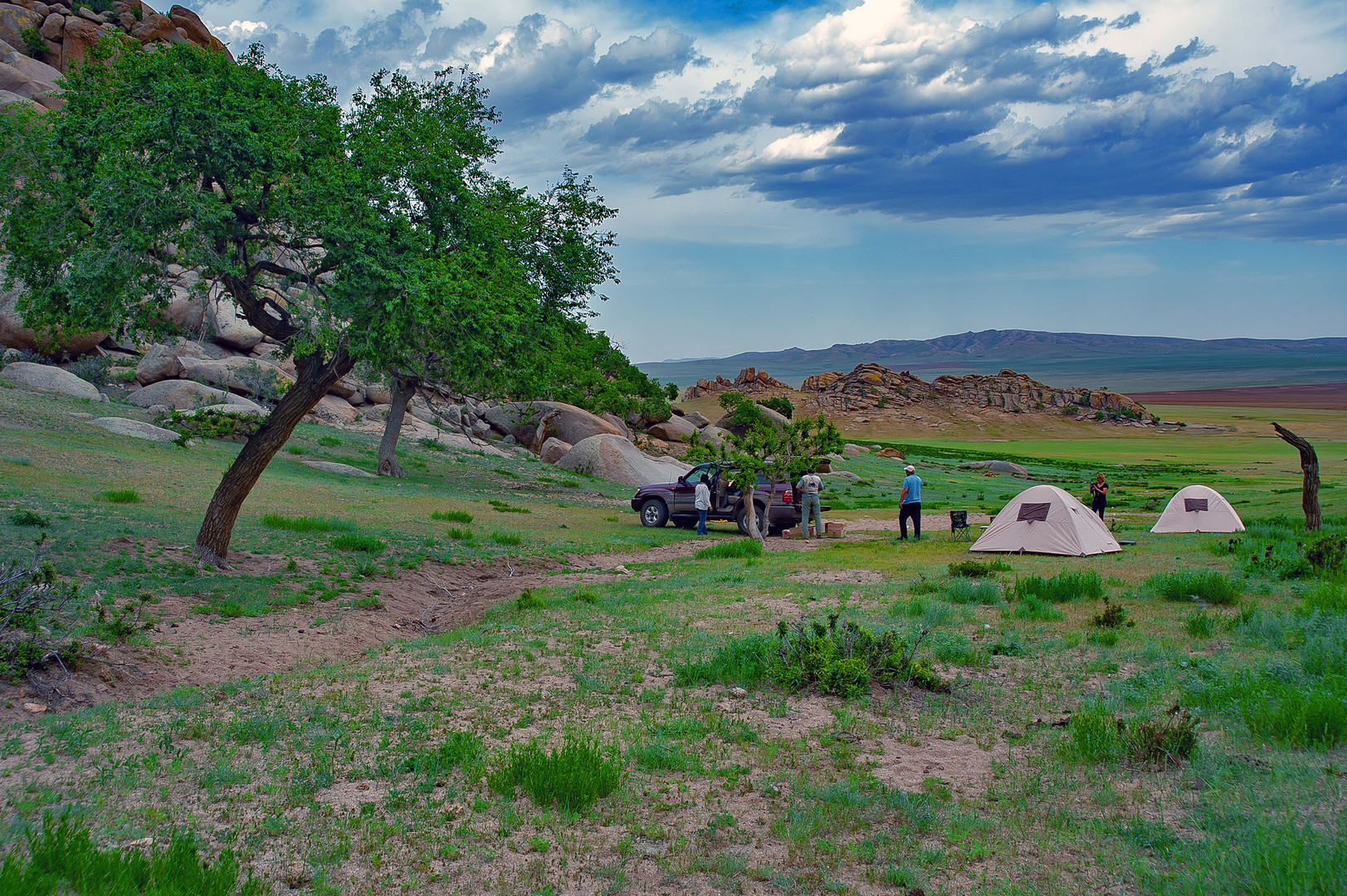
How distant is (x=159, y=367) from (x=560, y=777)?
37.5 metres

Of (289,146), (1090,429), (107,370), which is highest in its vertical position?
(289,146)

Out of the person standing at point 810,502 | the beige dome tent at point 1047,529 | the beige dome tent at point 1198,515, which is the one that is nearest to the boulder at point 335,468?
the person standing at point 810,502

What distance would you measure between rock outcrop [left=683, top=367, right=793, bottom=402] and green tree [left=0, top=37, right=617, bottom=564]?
132854 mm

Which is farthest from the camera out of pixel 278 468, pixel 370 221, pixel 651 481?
pixel 651 481

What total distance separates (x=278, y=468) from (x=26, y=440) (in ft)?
21.4

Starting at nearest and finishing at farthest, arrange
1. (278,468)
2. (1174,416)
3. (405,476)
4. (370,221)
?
(370,221) → (278,468) → (405,476) → (1174,416)

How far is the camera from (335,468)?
2842 cm

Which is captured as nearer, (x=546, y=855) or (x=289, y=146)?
(x=546, y=855)

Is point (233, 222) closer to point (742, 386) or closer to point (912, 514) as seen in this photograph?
point (912, 514)

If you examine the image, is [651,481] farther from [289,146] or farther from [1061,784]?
[1061,784]

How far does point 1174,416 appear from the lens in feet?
Result: 587

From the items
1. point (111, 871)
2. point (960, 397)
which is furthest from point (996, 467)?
point (960, 397)

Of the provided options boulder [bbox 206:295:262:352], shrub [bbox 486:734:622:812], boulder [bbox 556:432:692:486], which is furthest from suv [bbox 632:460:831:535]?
boulder [bbox 206:295:262:352]

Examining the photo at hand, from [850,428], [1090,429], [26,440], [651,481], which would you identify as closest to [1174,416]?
[1090,429]
